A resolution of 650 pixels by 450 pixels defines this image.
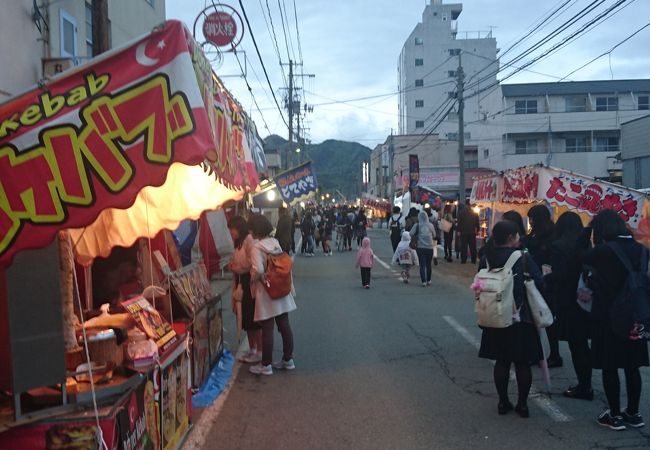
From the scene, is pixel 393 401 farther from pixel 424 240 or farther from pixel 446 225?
pixel 446 225

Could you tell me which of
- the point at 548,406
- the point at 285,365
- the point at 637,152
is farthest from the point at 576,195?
the point at 637,152

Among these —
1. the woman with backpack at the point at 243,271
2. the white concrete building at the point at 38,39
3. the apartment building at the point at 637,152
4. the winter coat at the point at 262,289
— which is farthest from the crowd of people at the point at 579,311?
the apartment building at the point at 637,152

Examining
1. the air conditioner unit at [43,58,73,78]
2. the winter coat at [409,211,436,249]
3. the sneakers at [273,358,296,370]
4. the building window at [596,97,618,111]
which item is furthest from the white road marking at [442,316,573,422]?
A: the building window at [596,97,618,111]

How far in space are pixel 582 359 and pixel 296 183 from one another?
38.5 feet

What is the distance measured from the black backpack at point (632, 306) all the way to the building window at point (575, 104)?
49.8 m

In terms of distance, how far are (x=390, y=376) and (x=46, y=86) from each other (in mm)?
5052

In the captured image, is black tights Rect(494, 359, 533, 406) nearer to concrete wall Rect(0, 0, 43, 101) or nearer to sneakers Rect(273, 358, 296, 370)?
sneakers Rect(273, 358, 296, 370)

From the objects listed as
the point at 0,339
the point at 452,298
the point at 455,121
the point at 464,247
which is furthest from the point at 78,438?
the point at 455,121

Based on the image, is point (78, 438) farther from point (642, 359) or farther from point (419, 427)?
point (642, 359)

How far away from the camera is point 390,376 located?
7.07 metres

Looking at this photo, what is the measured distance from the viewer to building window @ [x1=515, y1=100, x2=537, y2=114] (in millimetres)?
50875

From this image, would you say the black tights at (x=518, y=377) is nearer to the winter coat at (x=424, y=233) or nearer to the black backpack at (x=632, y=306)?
the black backpack at (x=632, y=306)

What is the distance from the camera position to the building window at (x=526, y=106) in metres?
50.9

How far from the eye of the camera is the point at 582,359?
596 centimetres
